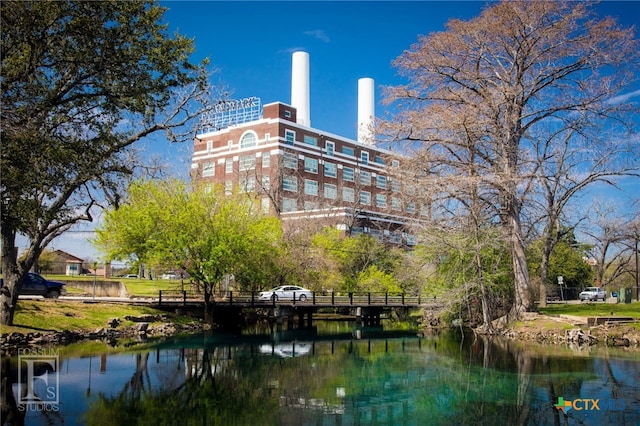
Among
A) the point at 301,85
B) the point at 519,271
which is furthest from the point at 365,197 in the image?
the point at 519,271

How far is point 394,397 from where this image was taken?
16562 millimetres

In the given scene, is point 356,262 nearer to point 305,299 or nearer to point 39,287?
point 305,299

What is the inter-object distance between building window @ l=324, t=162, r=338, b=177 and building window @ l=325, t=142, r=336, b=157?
143 cm

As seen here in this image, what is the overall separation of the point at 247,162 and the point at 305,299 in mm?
34839

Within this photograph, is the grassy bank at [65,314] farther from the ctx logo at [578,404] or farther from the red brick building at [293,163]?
the red brick building at [293,163]

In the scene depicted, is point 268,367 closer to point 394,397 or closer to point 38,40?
point 394,397

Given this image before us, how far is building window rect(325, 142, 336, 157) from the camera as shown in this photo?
79.3m

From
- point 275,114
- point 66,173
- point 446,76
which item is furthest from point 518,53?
point 275,114

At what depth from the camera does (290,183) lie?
73.0m

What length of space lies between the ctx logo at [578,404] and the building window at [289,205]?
58016 millimetres

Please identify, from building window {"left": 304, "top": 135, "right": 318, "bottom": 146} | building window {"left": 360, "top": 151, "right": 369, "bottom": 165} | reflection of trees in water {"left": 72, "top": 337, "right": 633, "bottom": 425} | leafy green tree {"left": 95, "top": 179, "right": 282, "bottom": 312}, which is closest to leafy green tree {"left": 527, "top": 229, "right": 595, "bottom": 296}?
building window {"left": 360, "top": 151, "right": 369, "bottom": 165}

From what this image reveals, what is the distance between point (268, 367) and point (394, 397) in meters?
6.87

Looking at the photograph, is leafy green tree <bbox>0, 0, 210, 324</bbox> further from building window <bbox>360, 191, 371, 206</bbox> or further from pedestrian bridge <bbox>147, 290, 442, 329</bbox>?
building window <bbox>360, 191, 371, 206</bbox>

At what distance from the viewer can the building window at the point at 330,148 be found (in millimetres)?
79275
